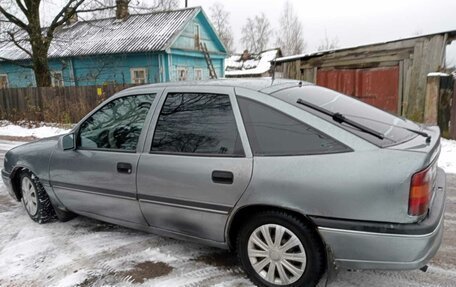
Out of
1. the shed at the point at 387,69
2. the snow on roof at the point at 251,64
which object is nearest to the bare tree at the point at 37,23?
the shed at the point at 387,69

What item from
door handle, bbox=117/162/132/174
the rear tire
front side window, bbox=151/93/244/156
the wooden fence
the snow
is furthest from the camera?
the wooden fence

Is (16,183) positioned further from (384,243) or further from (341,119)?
(384,243)

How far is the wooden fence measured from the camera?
14.0 m

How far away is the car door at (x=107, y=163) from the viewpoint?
128 inches


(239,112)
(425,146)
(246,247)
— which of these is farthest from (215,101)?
(425,146)

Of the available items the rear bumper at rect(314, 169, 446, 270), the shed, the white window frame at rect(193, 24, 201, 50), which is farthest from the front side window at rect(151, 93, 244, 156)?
the white window frame at rect(193, 24, 201, 50)

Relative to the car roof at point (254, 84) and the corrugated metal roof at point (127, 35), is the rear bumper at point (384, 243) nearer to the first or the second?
the car roof at point (254, 84)

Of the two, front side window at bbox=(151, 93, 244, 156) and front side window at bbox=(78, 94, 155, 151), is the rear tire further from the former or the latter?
front side window at bbox=(151, 93, 244, 156)

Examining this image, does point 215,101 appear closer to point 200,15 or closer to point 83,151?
point 83,151

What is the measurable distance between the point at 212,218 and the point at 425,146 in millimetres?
1675

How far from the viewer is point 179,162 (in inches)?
115

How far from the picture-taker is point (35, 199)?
165 inches

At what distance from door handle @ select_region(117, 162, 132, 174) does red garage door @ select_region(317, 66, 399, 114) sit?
869cm

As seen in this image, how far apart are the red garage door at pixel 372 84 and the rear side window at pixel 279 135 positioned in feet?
27.7
